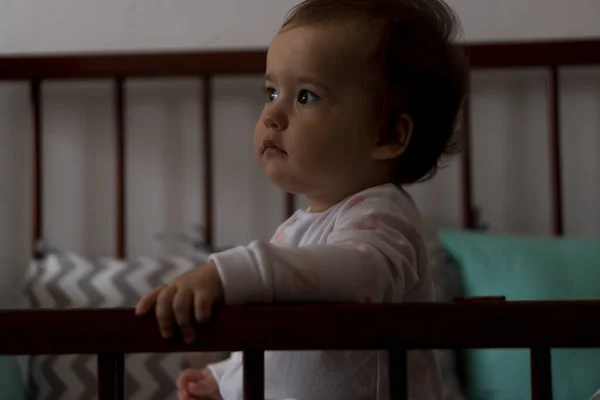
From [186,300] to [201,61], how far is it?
1.02 meters

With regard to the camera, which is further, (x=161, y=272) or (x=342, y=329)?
(x=161, y=272)

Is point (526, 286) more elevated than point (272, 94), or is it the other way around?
point (272, 94)

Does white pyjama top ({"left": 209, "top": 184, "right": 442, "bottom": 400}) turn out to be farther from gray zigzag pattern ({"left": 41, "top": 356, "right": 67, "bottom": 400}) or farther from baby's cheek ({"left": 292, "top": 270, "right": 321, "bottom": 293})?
gray zigzag pattern ({"left": 41, "top": 356, "right": 67, "bottom": 400})

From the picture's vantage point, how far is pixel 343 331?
58cm

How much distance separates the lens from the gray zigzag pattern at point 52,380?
136 centimetres

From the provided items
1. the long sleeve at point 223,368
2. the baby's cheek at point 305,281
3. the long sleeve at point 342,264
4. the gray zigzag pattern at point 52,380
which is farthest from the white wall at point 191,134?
the baby's cheek at point 305,281

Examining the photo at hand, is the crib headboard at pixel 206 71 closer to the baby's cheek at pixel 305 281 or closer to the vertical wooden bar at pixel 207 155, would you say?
the vertical wooden bar at pixel 207 155

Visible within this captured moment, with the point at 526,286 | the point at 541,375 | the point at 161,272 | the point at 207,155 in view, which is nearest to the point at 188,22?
the point at 207,155

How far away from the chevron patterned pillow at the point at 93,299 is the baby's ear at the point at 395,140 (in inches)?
26.1

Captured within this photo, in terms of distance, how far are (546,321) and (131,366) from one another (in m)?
0.90

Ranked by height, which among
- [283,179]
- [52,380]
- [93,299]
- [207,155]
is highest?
[283,179]

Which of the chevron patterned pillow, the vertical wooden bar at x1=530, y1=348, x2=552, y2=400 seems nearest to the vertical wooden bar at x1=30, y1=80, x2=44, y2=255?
the chevron patterned pillow

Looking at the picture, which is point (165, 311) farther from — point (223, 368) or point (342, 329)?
point (223, 368)

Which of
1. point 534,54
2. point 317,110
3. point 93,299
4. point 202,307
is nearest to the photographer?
point 202,307
